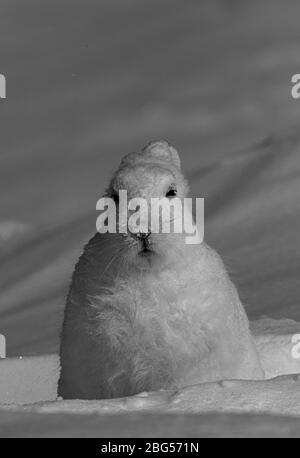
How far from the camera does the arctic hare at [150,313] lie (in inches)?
237

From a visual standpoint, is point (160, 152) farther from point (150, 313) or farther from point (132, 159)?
point (150, 313)

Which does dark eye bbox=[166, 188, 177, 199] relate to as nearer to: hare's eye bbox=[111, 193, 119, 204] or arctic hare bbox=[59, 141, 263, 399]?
arctic hare bbox=[59, 141, 263, 399]

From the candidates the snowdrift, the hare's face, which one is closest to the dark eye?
the hare's face

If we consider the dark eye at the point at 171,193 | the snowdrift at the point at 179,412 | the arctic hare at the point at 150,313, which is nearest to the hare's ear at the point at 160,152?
the arctic hare at the point at 150,313

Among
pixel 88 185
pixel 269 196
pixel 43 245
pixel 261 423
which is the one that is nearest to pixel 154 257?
pixel 261 423

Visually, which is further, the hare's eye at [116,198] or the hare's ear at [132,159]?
the hare's ear at [132,159]

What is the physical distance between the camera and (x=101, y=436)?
4180 millimetres

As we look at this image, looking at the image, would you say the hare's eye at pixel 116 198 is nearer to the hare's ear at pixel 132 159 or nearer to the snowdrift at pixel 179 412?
the hare's ear at pixel 132 159

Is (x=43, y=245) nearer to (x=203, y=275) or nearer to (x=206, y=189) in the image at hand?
(x=206, y=189)

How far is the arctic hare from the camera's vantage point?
6020mm

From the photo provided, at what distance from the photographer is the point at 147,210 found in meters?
5.77

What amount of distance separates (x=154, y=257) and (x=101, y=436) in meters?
1.88

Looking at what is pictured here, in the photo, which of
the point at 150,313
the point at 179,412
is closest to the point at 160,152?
the point at 150,313

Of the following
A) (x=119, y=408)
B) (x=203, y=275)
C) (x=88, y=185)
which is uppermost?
(x=88, y=185)
